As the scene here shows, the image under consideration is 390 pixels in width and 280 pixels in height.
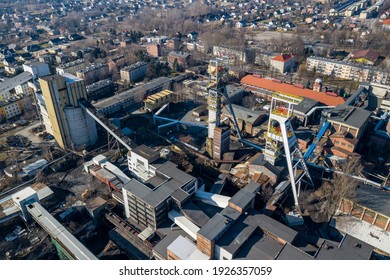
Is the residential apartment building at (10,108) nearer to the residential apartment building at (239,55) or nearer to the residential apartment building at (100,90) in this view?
the residential apartment building at (100,90)

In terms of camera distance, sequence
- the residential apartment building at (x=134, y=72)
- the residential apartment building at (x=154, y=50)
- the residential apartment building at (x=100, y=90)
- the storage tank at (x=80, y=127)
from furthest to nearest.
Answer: the residential apartment building at (x=154, y=50)
the residential apartment building at (x=134, y=72)
the residential apartment building at (x=100, y=90)
the storage tank at (x=80, y=127)

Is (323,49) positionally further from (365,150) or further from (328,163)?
(328,163)

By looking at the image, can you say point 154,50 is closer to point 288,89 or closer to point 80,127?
point 288,89

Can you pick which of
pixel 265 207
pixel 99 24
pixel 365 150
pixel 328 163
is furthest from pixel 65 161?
pixel 99 24

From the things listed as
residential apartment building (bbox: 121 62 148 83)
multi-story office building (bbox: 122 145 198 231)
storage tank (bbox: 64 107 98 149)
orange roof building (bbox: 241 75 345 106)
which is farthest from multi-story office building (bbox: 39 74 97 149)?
orange roof building (bbox: 241 75 345 106)

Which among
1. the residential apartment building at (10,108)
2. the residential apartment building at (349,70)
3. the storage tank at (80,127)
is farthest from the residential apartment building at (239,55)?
the residential apartment building at (10,108)

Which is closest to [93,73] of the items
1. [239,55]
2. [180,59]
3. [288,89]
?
[180,59]
